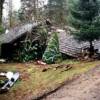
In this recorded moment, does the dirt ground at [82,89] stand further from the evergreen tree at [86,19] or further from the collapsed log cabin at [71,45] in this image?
the collapsed log cabin at [71,45]

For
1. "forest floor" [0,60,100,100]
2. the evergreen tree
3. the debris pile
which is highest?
the evergreen tree

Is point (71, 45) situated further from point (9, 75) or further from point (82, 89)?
point (82, 89)

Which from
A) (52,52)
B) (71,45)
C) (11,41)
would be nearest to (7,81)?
(52,52)

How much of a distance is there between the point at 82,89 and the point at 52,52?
29.2ft

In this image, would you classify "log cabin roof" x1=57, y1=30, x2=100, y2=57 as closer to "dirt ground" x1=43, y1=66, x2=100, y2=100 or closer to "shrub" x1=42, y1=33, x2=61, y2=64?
"shrub" x1=42, y1=33, x2=61, y2=64

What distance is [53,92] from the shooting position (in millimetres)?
15016

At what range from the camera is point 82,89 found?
47.9 feet

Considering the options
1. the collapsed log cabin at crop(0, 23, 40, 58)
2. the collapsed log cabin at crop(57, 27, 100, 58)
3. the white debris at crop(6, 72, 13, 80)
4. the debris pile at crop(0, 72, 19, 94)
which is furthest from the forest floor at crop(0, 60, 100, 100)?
the collapsed log cabin at crop(0, 23, 40, 58)

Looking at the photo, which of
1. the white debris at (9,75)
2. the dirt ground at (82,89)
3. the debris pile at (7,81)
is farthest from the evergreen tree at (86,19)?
the white debris at (9,75)

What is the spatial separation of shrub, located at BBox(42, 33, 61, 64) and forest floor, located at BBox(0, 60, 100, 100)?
2.48 m

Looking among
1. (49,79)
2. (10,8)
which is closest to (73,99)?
(49,79)

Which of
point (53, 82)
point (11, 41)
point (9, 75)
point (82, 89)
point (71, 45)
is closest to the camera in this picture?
point (82, 89)

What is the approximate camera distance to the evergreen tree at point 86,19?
71.9 feet

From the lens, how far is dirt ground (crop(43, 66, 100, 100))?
44.7 ft
